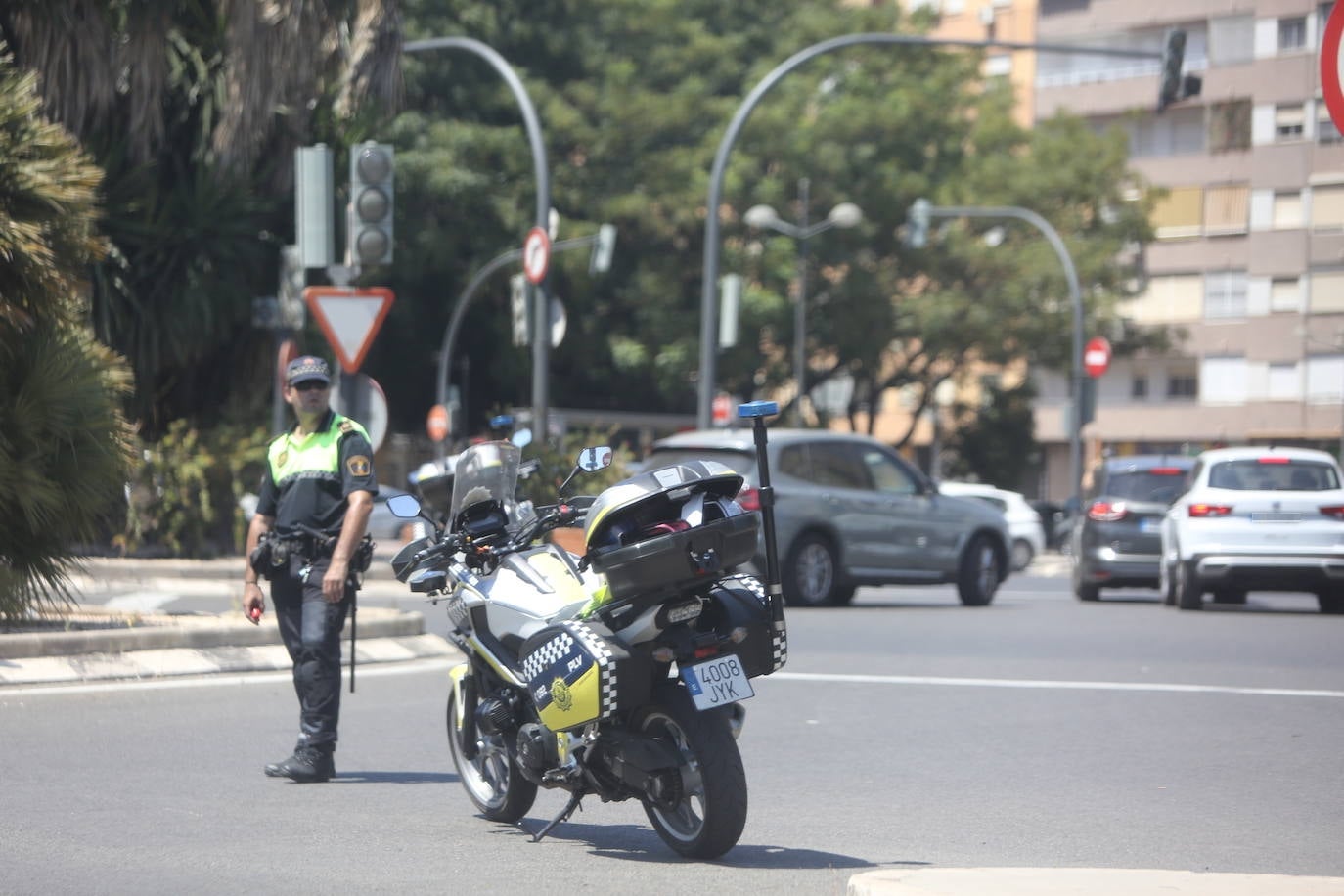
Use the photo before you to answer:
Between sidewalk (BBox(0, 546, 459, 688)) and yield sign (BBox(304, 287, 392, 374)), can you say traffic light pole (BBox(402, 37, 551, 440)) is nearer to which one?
sidewalk (BBox(0, 546, 459, 688))

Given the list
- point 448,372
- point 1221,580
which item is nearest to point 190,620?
point 1221,580

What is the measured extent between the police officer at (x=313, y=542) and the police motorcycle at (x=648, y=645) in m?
1.47

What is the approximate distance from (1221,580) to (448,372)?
29.7m

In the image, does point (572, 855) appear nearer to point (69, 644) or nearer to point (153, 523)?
point (69, 644)

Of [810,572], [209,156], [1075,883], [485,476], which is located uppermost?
[209,156]

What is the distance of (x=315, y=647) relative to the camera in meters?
8.42

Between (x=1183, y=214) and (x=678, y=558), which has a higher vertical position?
(x=1183, y=214)

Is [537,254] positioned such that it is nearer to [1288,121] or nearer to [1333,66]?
[1333,66]

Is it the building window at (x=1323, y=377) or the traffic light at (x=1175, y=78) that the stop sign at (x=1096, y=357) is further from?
the building window at (x=1323, y=377)

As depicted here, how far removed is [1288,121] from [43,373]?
55.9 meters

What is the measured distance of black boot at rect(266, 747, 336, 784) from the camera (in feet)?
27.9

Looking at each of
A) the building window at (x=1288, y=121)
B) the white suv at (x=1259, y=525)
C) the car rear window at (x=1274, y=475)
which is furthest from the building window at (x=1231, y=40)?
the car rear window at (x=1274, y=475)

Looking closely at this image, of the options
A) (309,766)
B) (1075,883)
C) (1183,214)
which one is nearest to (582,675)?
(1075,883)

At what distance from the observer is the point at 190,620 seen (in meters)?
13.9
